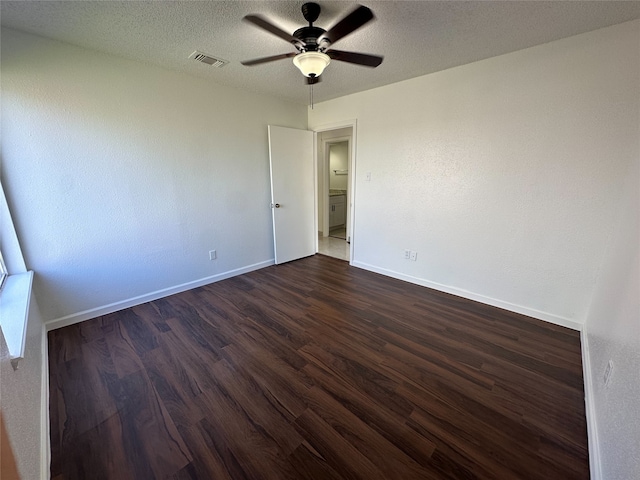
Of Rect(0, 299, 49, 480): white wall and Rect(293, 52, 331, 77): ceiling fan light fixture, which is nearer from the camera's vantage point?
Rect(0, 299, 49, 480): white wall

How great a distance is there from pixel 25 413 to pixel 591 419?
2754 mm

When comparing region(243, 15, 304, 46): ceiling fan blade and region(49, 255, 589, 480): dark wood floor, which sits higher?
region(243, 15, 304, 46): ceiling fan blade

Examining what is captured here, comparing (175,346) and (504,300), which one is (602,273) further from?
(175,346)

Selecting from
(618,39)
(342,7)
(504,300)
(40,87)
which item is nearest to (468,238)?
(504,300)

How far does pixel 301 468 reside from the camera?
49.1 inches

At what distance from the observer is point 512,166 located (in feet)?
7.86

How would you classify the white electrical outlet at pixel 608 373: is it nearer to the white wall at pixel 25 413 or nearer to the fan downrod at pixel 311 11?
the white wall at pixel 25 413

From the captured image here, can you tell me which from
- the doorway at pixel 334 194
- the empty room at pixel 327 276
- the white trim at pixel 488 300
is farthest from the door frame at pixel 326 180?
the white trim at pixel 488 300

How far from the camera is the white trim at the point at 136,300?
7.74 feet

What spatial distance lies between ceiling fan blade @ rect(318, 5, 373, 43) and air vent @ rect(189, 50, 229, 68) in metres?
1.29

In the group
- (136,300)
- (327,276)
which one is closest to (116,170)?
(136,300)

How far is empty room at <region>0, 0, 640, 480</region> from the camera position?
52.8 inches

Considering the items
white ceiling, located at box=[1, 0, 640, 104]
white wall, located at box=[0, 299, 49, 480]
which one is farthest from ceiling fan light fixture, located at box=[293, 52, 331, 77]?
white wall, located at box=[0, 299, 49, 480]

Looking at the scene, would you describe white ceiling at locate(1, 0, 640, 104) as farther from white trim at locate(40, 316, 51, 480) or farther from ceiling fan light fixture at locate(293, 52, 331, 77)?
white trim at locate(40, 316, 51, 480)
